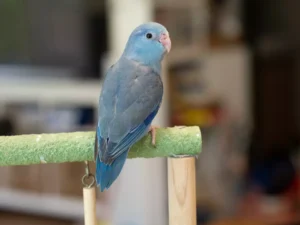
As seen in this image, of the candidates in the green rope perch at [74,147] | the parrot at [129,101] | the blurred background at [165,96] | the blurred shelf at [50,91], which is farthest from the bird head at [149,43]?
the blurred shelf at [50,91]

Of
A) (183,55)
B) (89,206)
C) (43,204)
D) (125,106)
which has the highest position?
(183,55)

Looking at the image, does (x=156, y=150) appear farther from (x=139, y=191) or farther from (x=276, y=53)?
(x=276, y=53)

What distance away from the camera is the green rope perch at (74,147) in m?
0.76

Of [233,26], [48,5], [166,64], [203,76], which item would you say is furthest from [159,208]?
[233,26]

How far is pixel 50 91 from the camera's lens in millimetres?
2182

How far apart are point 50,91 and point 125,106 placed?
4.87 feet

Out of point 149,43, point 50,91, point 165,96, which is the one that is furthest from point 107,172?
point 50,91

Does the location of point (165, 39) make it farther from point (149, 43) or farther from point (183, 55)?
point (183, 55)

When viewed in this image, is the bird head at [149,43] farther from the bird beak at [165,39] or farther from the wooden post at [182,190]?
the wooden post at [182,190]

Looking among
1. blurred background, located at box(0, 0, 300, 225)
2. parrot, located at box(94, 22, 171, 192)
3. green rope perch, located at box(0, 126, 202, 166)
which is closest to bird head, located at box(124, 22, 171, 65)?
parrot, located at box(94, 22, 171, 192)

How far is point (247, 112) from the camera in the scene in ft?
8.93

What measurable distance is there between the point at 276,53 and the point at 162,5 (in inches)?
33.1

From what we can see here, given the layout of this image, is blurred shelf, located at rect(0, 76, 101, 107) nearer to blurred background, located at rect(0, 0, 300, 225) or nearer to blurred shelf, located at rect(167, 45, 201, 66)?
blurred background, located at rect(0, 0, 300, 225)

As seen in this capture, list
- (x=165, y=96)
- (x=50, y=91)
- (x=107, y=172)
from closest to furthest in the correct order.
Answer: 1. (x=107, y=172)
2. (x=165, y=96)
3. (x=50, y=91)
